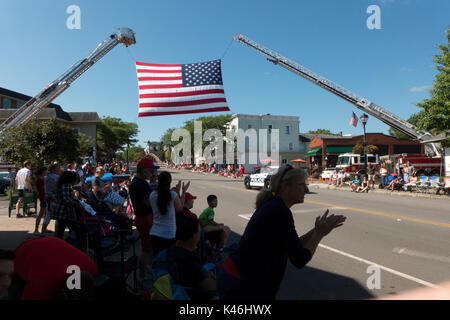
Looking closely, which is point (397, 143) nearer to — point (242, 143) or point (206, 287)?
point (242, 143)

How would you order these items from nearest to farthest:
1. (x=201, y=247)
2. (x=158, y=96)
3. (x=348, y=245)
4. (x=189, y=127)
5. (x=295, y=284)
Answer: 1. (x=201, y=247)
2. (x=295, y=284)
3. (x=348, y=245)
4. (x=158, y=96)
5. (x=189, y=127)

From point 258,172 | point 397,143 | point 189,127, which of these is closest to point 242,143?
point 189,127

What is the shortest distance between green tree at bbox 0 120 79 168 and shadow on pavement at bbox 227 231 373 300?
576 inches

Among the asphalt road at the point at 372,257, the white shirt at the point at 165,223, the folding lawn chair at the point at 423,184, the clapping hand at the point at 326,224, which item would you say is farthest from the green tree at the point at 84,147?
the clapping hand at the point at 326,224

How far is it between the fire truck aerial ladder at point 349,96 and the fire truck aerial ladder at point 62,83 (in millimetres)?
14832

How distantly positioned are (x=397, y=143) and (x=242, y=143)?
1110 inches

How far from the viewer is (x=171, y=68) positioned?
9.27 metres

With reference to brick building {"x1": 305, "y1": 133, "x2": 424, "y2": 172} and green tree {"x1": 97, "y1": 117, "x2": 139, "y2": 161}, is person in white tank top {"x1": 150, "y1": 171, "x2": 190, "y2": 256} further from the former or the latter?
green tree {"x1": 97, "y1": 117, "x2": 139, "y2": 161}

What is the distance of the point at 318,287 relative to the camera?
420 cm

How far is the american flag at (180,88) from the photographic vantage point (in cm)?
881

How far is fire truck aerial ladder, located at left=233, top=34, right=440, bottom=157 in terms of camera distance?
27.9 metres

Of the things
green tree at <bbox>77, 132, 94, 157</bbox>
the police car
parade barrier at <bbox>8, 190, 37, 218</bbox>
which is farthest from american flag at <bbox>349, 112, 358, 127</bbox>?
parade barrier at <bbox>8, 190, 37, 218</bbox>

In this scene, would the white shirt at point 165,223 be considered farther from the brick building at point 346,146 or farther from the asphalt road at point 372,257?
the brick building at point 346,146

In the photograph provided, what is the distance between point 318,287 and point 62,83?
27.1 m
